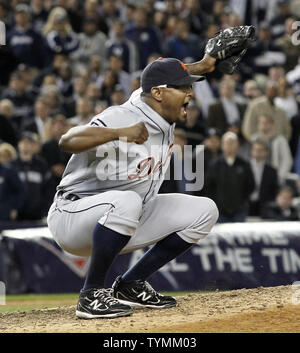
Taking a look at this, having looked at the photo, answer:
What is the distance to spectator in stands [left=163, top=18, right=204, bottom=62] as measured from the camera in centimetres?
1243

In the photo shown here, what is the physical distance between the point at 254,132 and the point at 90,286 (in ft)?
20.1

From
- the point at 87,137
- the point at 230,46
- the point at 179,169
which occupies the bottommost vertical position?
the point at 179,169

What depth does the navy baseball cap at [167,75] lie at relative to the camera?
534 centimetres

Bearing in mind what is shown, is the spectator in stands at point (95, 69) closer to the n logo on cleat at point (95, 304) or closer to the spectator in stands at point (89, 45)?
the spectator in stands at point (89, 45)

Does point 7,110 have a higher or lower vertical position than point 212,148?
higher

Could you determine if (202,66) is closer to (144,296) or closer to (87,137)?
(87,137)

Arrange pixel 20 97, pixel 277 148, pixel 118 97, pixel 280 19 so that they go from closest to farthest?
pixel 277 148 < pixel 118 97 < pixel 20 97 < pixel 280 19

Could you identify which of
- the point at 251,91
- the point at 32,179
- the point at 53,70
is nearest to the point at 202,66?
the point at 32,179

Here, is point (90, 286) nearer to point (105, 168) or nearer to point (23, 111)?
point (105, 168)

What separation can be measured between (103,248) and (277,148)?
19.7ft

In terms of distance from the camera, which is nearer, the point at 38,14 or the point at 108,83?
the point at 108,83

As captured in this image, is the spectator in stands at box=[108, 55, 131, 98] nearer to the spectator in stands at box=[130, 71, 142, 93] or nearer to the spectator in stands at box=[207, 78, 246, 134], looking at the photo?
the spectator in stands at box=[130, 71, 142, 93]

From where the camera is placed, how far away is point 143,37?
12.7 metres

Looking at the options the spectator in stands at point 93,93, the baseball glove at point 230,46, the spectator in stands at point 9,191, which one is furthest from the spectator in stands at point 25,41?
the baseball glove at point 230,46
